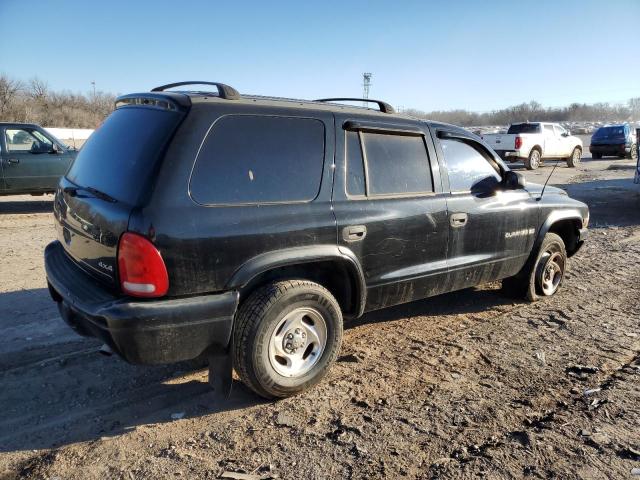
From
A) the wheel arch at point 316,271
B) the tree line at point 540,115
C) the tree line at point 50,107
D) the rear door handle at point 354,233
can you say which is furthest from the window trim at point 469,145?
the tree line at point 540,115

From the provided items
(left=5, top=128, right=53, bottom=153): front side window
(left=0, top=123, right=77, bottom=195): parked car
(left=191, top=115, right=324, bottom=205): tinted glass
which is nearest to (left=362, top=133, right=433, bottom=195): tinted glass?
(left=191, top=115, right=324, bottom=205): tinted glass

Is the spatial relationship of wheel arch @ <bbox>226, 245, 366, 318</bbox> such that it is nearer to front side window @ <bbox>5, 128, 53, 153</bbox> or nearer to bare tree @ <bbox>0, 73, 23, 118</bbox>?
front side window @ <bbox>5, 128, 53, 153</bbox>

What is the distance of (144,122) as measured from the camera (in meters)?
3.05

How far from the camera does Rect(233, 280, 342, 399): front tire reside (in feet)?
9.87

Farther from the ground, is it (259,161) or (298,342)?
(259,161)

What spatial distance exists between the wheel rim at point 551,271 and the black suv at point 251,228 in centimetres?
144

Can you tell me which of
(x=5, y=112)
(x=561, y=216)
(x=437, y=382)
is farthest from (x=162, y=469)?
(x=5, y=112)

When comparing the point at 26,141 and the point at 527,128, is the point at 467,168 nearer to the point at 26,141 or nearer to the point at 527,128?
the point at 26,141

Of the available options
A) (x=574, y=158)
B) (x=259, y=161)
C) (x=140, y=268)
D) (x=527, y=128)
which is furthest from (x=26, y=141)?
(x=574, y=158)

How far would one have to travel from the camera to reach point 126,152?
9.94 ft

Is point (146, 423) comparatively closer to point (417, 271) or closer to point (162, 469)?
point (162, 469)

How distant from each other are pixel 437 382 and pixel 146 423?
1976 mm

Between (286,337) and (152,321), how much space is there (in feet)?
2.99

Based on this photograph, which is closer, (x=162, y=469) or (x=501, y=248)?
(x=162, y=469)
